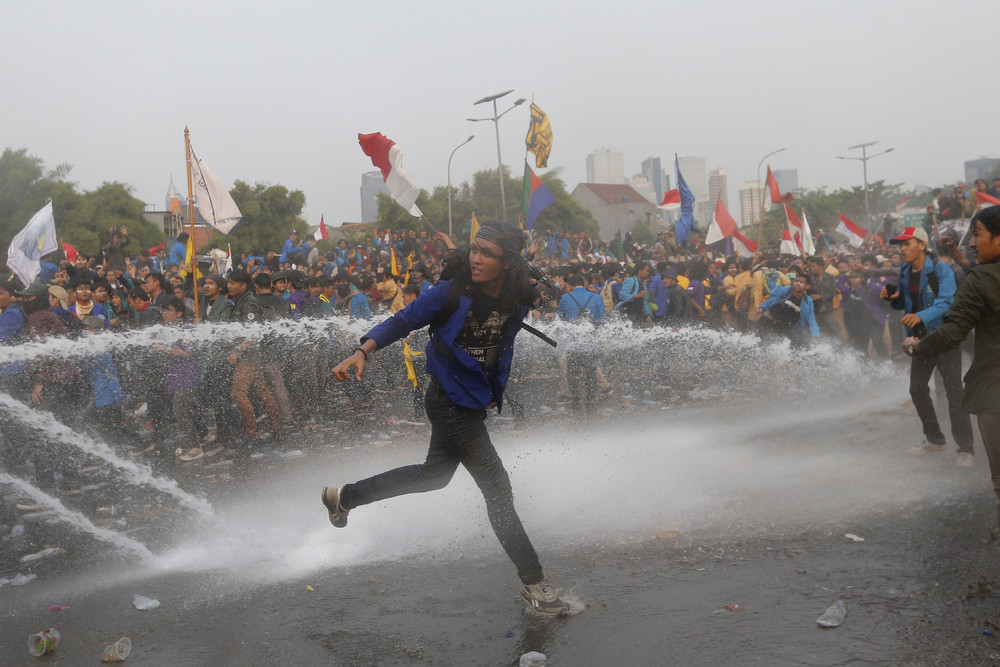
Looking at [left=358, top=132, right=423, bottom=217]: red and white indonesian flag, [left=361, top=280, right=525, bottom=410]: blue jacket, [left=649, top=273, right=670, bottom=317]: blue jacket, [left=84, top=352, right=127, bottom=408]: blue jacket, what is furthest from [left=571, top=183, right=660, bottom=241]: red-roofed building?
[left=361, top=280, right=525, bottom=410]: blue jacket

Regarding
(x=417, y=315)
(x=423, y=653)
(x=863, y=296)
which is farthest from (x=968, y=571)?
(x=863, y=296)

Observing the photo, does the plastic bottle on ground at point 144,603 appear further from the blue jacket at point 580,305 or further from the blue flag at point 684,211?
the blue flag at point 684,211

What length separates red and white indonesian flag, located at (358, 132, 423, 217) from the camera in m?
8.16

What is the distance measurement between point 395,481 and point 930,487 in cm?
362

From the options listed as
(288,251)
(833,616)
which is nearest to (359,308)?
(833,616)

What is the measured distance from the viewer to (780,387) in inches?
443

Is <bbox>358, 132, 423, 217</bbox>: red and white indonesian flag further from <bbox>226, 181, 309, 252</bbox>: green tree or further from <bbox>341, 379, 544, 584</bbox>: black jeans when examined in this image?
<bbox>226, 181, 309, 252</bbox>: green tree

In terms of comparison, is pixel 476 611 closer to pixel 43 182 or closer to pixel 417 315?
pixel 417 315

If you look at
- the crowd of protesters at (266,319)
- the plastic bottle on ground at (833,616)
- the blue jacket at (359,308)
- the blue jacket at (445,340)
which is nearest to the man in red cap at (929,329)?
the crowd of protesters at (266,319)

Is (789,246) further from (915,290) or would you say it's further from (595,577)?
(595,577)

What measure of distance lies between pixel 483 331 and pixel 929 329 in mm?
3860

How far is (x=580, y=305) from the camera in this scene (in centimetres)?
1007

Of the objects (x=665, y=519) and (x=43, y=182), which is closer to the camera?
(x=665, y=519)

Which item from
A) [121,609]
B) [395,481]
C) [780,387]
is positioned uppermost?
[395,481]
